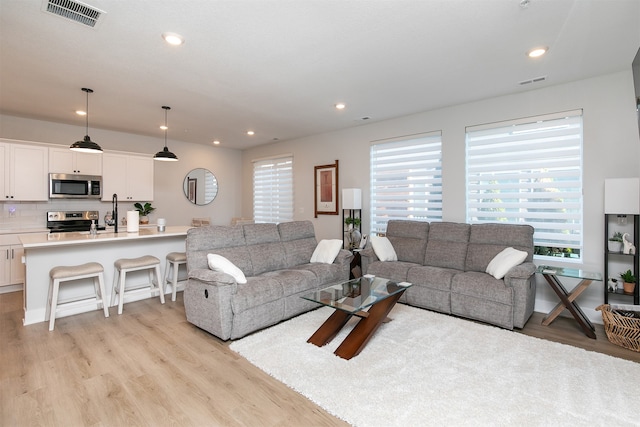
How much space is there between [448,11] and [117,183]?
229 inches

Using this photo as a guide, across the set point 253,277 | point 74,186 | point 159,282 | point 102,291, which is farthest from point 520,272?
point 74,186

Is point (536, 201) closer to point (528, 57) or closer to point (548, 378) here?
point (528, 57)

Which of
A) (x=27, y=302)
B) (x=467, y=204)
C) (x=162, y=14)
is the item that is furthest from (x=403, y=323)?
(x=27, y=302)

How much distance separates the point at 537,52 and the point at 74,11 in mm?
3851

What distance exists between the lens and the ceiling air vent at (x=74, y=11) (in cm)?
217

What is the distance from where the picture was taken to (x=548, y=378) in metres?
2.31

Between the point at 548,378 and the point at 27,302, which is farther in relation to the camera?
the point at 27,302

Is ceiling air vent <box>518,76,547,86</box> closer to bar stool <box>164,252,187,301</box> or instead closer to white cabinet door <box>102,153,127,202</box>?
bar stool <box>164,252,187,301</box>

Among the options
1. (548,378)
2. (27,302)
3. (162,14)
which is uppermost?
(162,14)

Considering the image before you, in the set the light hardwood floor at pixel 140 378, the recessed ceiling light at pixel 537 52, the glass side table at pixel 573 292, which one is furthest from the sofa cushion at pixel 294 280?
the recessed ceiling light at pixel 537 52

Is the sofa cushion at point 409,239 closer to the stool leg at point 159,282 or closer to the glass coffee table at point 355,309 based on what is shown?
the glass coffee table at point 355,309

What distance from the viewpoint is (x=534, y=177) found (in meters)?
3.88

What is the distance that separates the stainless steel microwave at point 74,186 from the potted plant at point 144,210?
0.75 m

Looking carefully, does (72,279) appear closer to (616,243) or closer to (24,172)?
(24,172)
